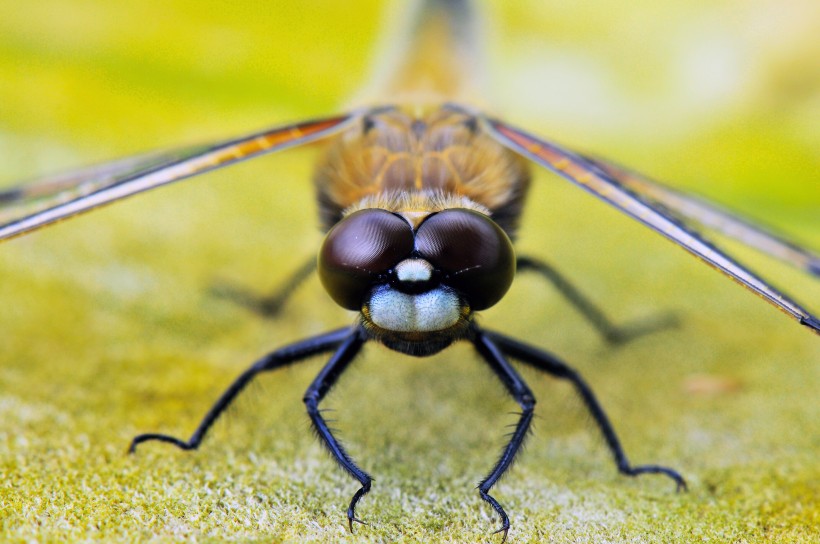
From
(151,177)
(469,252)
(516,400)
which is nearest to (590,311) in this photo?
(516,400)

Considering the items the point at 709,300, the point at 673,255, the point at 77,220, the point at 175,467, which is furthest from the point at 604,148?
the point at 175,467

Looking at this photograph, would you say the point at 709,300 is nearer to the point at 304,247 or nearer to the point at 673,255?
the point at 673,255

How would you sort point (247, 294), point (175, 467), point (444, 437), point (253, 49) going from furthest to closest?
point (253, 49), point (247, 294), point (444, 437), point (175, 467)

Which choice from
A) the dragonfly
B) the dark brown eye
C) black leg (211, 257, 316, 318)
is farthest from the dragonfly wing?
black leg (211, 257, 316, 318)

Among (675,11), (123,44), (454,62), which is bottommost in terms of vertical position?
(123,44)

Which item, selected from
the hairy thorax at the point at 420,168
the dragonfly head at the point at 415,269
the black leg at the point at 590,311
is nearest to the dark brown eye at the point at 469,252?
the dragonfly head at the point at 415,269

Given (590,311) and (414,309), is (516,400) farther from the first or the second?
(590,311)

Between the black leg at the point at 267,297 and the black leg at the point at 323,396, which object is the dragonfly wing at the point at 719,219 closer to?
the black leg at the point at 323,396

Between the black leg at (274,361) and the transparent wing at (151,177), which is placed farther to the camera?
the black leg at (274,361)

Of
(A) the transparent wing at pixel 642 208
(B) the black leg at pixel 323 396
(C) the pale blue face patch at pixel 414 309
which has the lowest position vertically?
(B) the black leg at pixel 323 396
